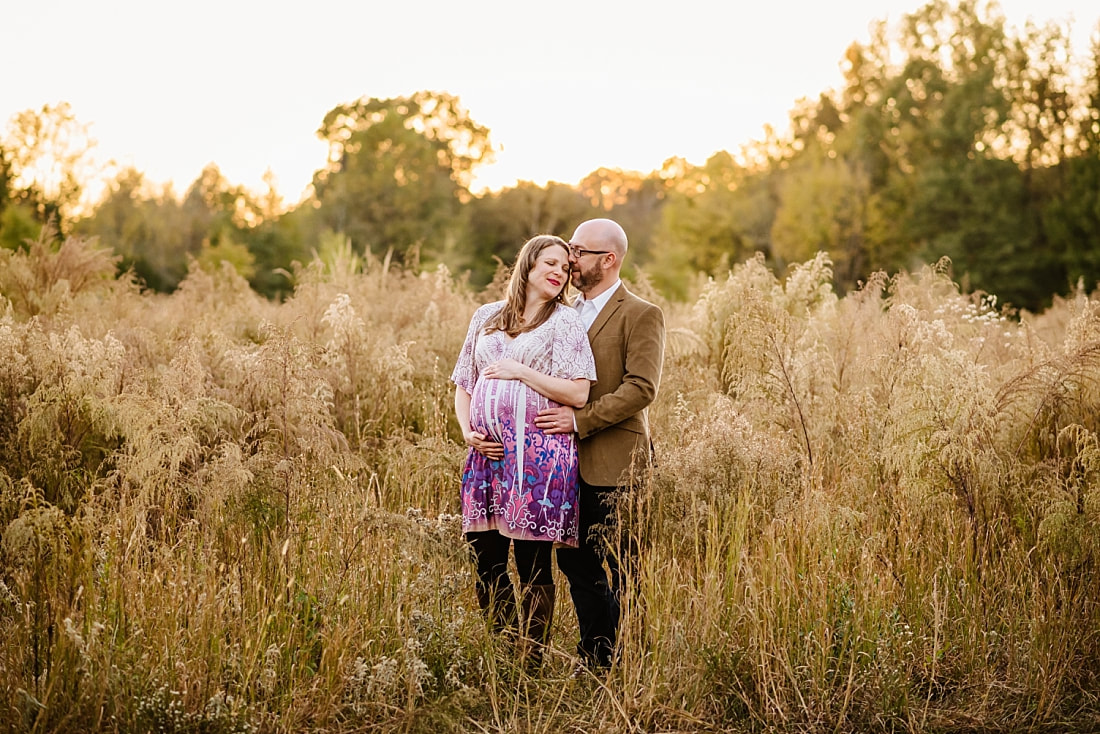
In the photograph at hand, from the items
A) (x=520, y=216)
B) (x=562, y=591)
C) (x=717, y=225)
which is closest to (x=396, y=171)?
(x=520, y=216)

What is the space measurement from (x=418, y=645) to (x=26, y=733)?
150 centimetres

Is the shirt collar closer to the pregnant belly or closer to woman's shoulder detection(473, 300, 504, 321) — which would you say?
woman's shoulder detection(473, 300, 504, 321)

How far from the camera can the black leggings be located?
14.5 ft

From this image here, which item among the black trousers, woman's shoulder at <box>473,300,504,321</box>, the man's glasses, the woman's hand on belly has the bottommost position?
the black trousers

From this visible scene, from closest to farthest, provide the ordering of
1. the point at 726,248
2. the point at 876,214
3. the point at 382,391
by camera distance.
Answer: the point at 382,391
the point at 876,214
the point at 726,248

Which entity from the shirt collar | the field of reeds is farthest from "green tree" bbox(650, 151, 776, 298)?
the shirt collar

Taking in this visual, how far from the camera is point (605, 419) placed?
14.4 feet

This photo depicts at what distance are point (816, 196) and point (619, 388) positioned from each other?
38.3m

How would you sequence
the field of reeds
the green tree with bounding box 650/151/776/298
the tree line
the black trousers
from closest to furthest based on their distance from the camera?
the field of reeds, the black trousers, the tree line, the green tree with bounding box 650/151/776/298

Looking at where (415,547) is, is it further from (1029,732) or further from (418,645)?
(1029,732)

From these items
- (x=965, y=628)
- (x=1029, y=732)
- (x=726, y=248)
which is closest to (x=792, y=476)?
(x=965, y=628)

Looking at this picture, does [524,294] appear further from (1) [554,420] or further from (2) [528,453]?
(2) [528,453]

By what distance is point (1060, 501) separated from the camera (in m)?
5.05

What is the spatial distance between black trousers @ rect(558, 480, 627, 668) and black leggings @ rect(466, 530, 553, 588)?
0.09 meters
